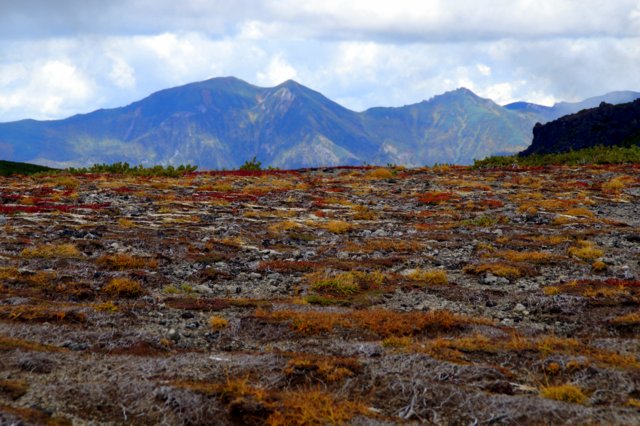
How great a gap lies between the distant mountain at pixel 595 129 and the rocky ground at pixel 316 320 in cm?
14131

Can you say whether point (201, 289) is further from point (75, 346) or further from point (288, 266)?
point (75, 346)

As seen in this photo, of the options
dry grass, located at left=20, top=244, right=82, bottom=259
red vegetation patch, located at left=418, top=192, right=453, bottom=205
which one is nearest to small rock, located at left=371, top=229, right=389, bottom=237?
red vegetation patch, located at left=418, top=192, right=453, bottom=205

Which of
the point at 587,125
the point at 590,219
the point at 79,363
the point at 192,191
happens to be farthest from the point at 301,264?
the point at 587,125

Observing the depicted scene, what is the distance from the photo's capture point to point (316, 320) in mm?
10719

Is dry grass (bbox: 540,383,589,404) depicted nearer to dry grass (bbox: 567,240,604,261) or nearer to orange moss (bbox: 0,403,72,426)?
orange moss (bbox: 0,403,72,426)

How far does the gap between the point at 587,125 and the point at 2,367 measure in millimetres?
193957

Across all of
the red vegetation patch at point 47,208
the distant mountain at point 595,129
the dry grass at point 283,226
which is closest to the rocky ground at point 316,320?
the dry grass at point 283,226

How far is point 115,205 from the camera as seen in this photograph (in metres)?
29.2

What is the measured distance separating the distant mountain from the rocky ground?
141 m

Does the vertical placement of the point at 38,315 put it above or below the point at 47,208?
below

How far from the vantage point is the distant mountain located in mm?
153875

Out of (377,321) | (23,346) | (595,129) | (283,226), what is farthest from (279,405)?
(595,129)

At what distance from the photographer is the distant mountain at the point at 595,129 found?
505 feet

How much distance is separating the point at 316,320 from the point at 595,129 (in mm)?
180373
